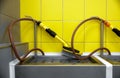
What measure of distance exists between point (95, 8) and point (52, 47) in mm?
506

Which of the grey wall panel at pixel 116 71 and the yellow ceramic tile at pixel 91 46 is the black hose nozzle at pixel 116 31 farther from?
the grey wall panel at pixel 116 71

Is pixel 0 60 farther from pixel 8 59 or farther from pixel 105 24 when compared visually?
pixel 105 24

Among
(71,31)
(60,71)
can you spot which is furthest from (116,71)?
(71,31)

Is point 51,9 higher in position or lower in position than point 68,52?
higher

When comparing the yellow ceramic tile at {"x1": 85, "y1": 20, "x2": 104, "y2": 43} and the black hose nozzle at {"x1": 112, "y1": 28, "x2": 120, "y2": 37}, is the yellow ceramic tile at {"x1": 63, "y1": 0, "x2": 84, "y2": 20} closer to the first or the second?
the yellow ceramic tile at {"x1": 85, "y1": 20, "x2": 104, "y2": 43}

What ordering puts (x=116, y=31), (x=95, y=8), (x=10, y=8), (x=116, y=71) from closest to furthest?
(x=116, y=71)
(x=10, y=8)
(x=116, y=31)
(x=95, y=8)

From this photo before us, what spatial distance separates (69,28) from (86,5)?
0.81 feet

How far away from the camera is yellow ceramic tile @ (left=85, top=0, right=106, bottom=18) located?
140 cm

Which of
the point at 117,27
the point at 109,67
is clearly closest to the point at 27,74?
the point at 109,67

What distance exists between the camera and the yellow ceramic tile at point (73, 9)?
1.40m

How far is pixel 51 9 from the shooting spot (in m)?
1.40

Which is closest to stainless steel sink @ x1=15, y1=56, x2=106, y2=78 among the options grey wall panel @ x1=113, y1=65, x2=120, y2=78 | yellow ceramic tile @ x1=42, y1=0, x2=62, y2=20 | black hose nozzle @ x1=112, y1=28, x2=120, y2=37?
grey wall panel @ x1=113, y1=65, x2=120, y2=78

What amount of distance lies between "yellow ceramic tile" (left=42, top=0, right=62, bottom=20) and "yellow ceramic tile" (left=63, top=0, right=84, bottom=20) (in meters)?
0.04

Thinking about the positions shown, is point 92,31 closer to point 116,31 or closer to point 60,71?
point 116,31
